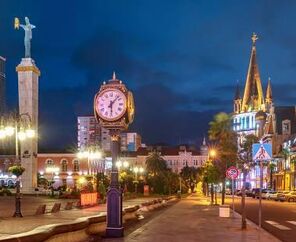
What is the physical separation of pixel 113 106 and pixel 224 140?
35205mm

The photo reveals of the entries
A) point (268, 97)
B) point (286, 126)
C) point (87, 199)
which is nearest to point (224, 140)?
point (87, 199)

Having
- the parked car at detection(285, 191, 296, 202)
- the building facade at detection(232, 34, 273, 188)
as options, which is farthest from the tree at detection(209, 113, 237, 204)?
the building facade at detection(232, 34, 273, 188)

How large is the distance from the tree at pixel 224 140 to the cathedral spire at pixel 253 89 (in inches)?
5430

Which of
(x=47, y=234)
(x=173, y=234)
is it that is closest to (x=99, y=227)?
(x=173, y=234)

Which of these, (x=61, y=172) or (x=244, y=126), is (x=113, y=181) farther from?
(x=244, y=126)

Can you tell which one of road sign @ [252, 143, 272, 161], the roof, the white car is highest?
the roof

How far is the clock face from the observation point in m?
17.5

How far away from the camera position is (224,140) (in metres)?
51.9

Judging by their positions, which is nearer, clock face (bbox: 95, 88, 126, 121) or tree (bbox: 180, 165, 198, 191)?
clock face (bbox: 95, 88, 126, 121)

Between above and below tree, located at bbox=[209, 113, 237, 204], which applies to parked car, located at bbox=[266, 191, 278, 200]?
below

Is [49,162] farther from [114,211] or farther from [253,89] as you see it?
[114,211]

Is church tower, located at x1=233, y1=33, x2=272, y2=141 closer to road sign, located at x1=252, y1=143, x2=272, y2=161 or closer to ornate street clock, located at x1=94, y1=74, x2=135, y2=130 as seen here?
road sign, located at x1=252, y1=143, x2=272, y2=161

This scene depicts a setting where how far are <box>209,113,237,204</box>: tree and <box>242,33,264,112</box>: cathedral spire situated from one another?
137923 mm

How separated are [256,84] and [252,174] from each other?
43.3 metres
